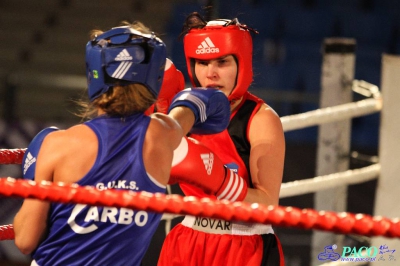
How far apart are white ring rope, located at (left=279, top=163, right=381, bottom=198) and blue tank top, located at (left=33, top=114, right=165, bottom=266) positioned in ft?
4.13

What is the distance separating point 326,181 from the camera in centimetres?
257

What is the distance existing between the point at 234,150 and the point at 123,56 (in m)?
0.63

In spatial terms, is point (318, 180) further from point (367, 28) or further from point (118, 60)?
point (367, 28)

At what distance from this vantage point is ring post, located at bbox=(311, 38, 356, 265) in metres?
2.73

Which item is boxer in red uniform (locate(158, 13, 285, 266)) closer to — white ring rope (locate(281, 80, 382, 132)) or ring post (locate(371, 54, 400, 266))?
white ring rope (locate(281, 80, 382, 132))

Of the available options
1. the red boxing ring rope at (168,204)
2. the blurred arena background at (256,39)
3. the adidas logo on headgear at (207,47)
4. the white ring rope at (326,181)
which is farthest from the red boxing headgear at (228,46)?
the blurred arena background at (256,39)

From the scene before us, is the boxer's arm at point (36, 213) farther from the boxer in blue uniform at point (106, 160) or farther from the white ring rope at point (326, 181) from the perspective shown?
the white ring rope at point (326, 181)

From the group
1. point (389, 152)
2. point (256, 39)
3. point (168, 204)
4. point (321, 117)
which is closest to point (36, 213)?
point (168, 204)

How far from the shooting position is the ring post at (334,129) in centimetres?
273

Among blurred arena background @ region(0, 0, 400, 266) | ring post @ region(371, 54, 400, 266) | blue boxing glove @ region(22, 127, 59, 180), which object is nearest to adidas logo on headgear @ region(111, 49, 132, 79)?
blue boxing glove @ region(22, 127, 59, 180)

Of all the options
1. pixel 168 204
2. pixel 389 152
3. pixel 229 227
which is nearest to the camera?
pixel 168 204

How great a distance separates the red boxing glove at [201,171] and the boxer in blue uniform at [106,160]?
0.06m

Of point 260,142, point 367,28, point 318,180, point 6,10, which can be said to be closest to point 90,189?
point 260,142

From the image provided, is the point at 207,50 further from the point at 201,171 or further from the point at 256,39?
the point at 256,39
